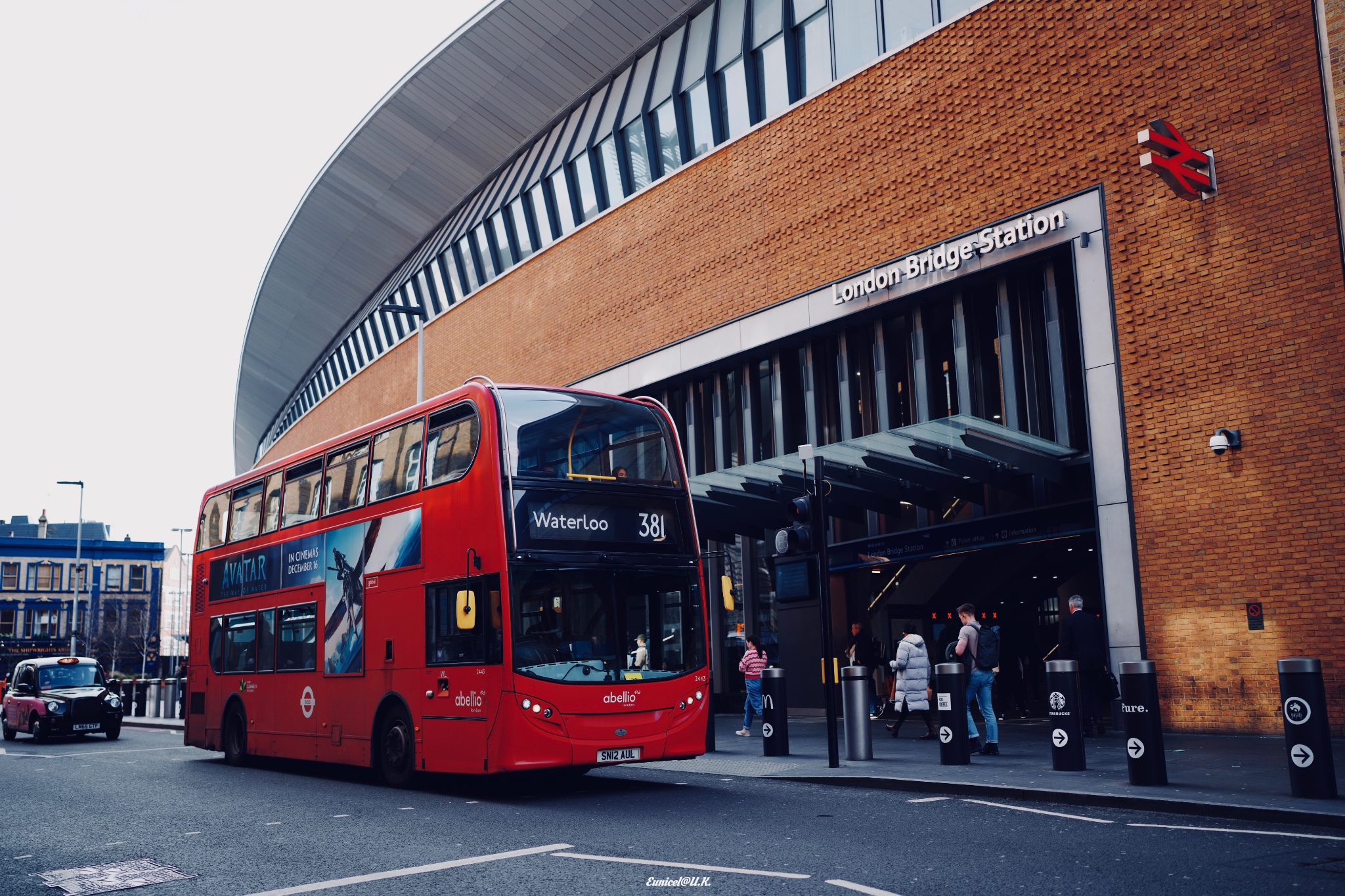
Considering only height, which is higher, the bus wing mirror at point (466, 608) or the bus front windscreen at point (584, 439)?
the bus front windscreen at point (584, 439)

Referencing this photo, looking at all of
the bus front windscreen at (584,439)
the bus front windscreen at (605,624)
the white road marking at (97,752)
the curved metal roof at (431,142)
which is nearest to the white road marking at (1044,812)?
the bus front windscreen at (605,624)

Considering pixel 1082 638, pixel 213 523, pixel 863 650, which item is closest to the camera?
pixel 1082 638

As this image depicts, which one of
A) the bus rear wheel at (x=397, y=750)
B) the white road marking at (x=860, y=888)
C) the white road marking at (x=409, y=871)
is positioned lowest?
the white road marking at (x=409, y=871)

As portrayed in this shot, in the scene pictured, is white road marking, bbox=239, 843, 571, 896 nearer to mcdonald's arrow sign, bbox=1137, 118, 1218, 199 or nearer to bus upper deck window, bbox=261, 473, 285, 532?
bus upper deck window, bbox=261, 473, 285, 532

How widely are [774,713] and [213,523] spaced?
28.5 ft

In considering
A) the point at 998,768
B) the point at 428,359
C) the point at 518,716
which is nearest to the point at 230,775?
the point at 518,716

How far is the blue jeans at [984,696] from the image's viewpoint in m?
12.9

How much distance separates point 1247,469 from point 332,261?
33827 millimetres

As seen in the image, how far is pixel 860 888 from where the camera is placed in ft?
19.7

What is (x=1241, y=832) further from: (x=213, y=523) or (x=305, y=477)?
(x=213, y=523)

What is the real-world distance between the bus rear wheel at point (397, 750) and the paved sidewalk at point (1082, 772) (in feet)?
10.6

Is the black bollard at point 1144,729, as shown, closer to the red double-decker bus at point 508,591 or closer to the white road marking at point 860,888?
the red double-decker bus at point 508,591

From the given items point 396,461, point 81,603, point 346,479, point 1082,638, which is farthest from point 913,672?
point 81,603

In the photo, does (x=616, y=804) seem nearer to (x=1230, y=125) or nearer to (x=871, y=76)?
(x=1230, y=125)
